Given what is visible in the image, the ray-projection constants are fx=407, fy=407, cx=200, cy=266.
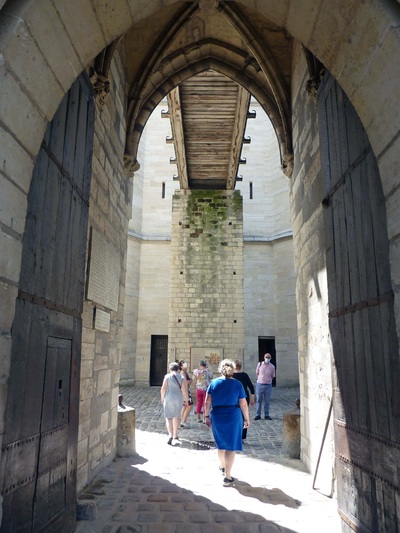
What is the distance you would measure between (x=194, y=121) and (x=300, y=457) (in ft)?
22.2

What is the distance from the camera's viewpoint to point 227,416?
153 inches

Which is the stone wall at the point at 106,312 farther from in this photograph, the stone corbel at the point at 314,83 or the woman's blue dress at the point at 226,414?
the stone corbel at the point at 314,83

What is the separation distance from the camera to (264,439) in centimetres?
604

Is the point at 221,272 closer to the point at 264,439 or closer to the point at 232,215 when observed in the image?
the point at 232,215

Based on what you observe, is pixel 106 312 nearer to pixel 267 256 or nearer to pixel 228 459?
pixel 228 459

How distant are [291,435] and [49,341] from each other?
3527mm

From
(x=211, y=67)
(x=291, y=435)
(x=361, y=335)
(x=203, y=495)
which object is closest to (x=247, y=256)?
(x=211, y=67)

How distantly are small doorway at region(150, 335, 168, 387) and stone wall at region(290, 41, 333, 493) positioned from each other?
11324mm

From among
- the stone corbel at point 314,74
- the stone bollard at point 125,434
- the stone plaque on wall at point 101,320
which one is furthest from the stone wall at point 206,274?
the stone corbel at point 314,74

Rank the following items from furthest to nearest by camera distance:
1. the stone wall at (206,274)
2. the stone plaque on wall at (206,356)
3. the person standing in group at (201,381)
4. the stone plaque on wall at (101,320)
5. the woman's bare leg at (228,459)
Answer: the stone wall at (206,274)
the stone plaque on wall at (206,356)
the person standing in group at (201,381)
the stone plaque on wall at (101,320)
the woman's bare leg at (228,459)

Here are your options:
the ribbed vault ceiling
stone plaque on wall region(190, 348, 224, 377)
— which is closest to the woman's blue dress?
the ribbed vault ceiling

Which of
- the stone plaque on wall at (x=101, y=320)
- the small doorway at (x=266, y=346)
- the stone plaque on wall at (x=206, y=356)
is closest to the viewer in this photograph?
the stone plaque on wall at (x=101, y=320)

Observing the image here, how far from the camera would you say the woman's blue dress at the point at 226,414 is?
3.81 meters

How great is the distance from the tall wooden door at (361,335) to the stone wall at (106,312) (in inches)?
84.5
